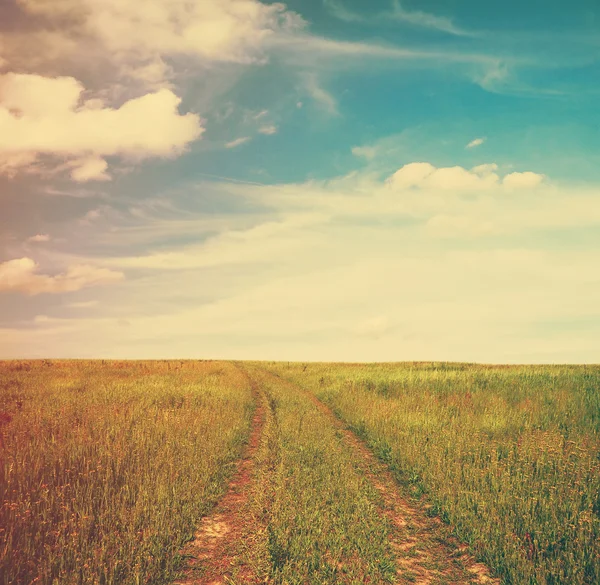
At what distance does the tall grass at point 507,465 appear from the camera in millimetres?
5953

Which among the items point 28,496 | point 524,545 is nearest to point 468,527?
point 524,545

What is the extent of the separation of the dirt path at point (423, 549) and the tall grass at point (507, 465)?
26cm

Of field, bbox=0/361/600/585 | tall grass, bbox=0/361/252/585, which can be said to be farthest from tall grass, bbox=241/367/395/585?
tall grass, bbox=0/361/252/585

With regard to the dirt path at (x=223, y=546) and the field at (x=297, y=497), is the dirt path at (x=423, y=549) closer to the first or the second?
the field at (x=297, y=497)

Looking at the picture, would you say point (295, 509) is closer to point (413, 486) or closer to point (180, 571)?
point (180, 571)

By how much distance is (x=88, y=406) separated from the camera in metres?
14.4

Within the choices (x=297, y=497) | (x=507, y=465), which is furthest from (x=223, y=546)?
(x=507, y=465)

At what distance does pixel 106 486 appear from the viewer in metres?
7.15

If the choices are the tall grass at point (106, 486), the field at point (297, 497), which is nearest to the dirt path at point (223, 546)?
the field at point (297, 497)

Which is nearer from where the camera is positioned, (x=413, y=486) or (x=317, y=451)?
(x=413, y=486)

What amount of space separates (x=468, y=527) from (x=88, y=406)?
12907 millimetres

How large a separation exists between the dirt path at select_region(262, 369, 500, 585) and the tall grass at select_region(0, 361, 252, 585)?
10.4 feet

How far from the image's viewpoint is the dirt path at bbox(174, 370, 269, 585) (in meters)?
5.18

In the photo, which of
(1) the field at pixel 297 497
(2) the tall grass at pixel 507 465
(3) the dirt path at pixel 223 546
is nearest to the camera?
(3) the dirt path at pixel 223 546
